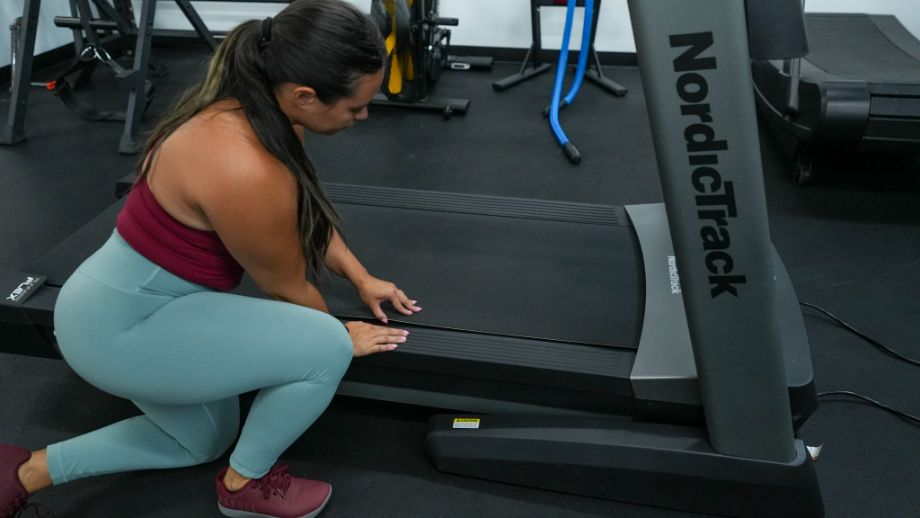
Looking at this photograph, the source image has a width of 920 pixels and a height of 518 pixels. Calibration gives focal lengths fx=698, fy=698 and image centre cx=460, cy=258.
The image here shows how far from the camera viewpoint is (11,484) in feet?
4.56

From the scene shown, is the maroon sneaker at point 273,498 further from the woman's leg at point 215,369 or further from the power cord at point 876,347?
the power cord at point 876,347

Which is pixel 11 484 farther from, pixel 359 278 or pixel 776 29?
pixel 776 29

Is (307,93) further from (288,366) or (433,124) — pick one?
(433,124)

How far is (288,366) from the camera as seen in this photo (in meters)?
1.31

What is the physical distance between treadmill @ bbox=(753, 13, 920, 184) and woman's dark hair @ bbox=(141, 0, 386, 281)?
195 centimetres

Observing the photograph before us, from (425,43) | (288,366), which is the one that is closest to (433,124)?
(425,43)

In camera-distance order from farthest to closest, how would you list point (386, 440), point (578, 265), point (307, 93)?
1. point (578, 265)
2. point (386, 440)
3. point (307, 93)

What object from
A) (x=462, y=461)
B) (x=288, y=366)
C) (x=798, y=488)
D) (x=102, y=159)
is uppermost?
(x=288, y=366)

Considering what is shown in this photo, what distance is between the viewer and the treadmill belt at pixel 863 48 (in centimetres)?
277

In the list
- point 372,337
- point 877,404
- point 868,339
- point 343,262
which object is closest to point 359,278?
point 343,262

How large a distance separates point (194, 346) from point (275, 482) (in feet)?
1.24

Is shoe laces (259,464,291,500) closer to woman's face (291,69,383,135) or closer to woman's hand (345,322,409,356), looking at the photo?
woman's hand (345,322,409,356)

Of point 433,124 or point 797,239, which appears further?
point 433,124

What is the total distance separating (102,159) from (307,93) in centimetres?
246
